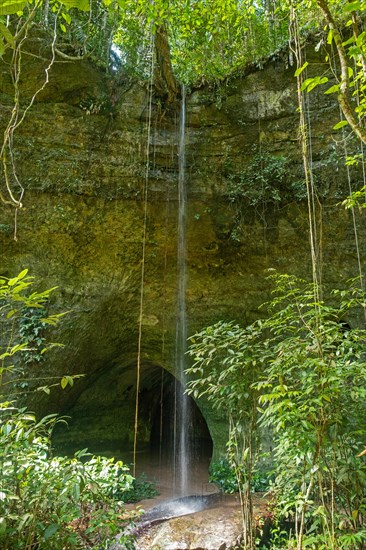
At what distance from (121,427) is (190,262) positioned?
14.9 feet

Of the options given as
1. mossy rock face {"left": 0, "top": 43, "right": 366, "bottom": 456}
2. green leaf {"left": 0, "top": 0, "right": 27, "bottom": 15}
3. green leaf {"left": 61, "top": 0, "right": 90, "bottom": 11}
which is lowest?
green leaf {"left": 0, "top": 0, "right": 27, "bottom": 15}

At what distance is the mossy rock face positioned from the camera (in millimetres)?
6480

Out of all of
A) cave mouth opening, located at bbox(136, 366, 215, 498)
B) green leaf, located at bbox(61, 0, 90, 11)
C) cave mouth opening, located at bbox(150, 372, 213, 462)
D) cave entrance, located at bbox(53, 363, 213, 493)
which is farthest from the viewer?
cave mouth opening, located at bbox(150, 372, 213, 462)

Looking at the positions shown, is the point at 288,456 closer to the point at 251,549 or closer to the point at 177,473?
the point at 251,549

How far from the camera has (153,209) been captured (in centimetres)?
720

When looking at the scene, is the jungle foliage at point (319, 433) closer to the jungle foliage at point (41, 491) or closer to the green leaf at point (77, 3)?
the jungle foliage at point (41, 491)

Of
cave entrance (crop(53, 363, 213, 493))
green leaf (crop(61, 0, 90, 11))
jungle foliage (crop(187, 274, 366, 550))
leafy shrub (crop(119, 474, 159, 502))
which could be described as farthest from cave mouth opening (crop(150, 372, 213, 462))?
green leaf (crop(61, 0, 90, 11))

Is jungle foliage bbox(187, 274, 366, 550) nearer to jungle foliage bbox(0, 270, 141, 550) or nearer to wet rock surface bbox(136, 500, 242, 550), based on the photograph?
jungle foliage bbox(0, 270, 141, 550)

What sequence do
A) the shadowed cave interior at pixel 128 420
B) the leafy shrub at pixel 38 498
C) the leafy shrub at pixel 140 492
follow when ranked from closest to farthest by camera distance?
the leafy shrub at pixel 38 498 < the leafy shrub at pixel 140 492 < the shadowed cave interior at pixel 128 420

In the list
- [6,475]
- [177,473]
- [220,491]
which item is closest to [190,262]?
[220,491]

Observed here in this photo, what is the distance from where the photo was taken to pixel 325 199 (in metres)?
6.56

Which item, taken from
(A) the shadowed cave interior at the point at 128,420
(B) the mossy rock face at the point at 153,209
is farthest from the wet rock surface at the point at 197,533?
(A) the shadowed cave interior at the point at 128,420

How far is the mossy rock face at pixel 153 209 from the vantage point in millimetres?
6480

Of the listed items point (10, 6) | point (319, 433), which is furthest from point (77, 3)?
point (319, 433)
